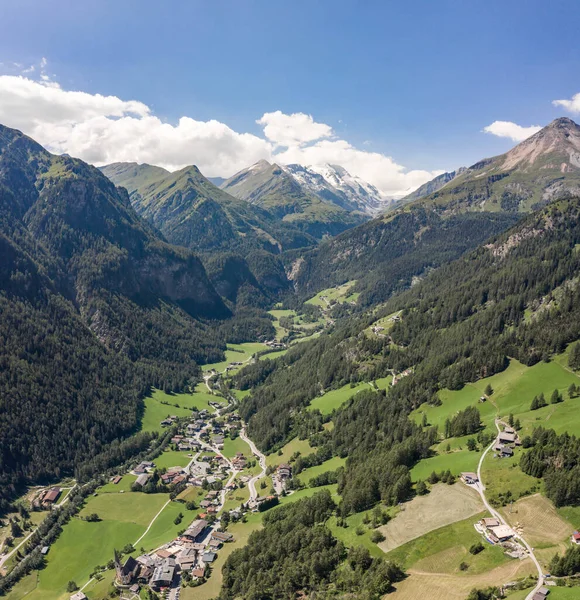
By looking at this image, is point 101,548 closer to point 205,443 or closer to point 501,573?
point 205,443

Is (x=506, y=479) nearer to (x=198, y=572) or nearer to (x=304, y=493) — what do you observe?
(x=304, y=493)

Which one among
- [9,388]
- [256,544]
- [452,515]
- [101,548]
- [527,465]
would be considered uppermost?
Answer: [9,388]

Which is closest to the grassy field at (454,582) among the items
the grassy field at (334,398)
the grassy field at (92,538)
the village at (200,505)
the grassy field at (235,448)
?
the village at (200,505)

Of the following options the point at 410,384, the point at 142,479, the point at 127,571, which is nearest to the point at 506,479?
the point at 410,384

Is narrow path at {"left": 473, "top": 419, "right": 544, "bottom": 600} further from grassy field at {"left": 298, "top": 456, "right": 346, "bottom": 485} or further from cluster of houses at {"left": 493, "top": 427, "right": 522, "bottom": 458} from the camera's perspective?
grassy field at {"left": 298, "top": 456, "right": 346, "bottom": 485}

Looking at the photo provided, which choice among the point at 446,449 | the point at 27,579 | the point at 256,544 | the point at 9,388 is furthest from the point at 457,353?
the point at 9,388

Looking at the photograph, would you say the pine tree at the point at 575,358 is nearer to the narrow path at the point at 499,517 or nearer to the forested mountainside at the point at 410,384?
the forested mountainside at the point at 410,384

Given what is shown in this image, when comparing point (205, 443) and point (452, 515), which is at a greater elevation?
point (452, 515)
